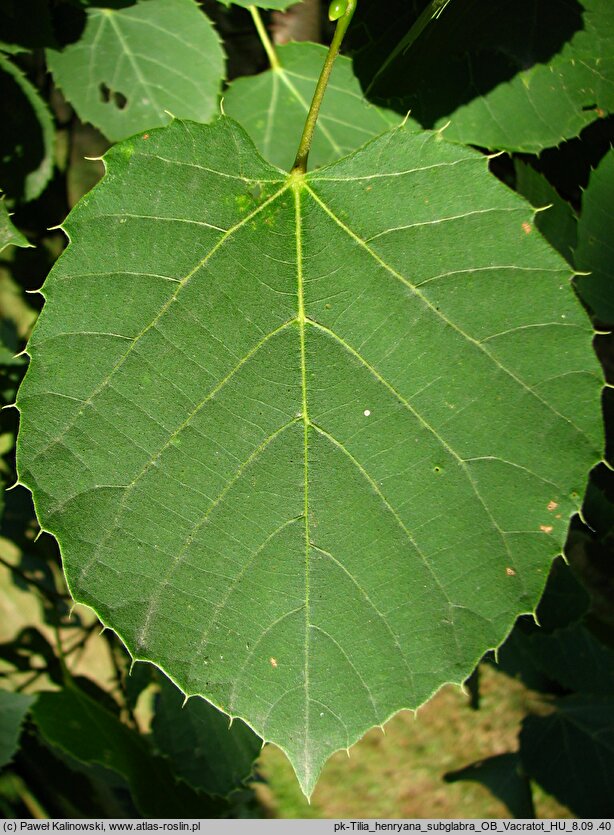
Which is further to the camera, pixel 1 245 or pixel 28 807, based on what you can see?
pixel 28 807

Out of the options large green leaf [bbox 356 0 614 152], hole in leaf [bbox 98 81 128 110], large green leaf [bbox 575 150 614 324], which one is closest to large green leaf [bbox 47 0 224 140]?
hole in leaf [bbox 98 81 128 110]

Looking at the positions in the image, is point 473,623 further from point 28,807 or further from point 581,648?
point 28,807

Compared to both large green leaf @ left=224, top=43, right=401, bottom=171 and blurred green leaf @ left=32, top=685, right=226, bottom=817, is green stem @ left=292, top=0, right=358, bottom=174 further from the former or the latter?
blurred green leaf @ left=32, top=685, right=226, bottom=817

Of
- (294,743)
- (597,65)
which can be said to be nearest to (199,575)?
(294,743)

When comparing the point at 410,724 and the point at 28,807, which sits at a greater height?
the point at 28,807

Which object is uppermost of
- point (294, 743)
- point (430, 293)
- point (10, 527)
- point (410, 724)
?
point (430, 293)
